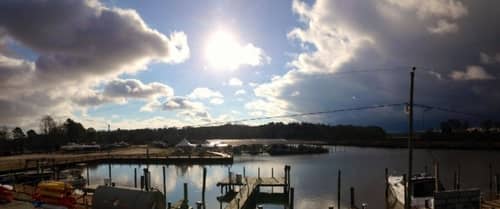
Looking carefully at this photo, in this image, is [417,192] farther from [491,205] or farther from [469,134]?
[469,134]

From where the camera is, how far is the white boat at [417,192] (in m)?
25.5

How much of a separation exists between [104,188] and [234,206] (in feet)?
33.4

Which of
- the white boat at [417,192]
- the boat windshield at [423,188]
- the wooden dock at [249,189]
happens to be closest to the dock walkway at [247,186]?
the wooden dock at [249,189]

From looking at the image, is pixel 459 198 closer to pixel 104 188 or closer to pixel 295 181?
pixel 104 188

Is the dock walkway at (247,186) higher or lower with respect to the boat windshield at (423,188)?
lower

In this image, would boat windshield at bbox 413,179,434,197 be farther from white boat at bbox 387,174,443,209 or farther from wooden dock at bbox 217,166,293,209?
wooden dock at bbox 217,166,293,209

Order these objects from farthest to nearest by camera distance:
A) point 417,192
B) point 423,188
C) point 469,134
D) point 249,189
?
1. point 469,134
2. point 249,189
3. point 423,188
4. point 417,192

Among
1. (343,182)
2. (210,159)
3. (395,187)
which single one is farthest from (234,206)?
(210,159)

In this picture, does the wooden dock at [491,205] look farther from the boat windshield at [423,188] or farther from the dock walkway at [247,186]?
the dock walkway at [247,186]

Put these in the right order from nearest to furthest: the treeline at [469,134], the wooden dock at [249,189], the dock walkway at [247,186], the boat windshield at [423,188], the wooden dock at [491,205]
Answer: the wooden dock at [491,205]
the boat windshield at [423,188]
the dock walkway at [247,186]
the wooden dock at [249,189]
the treeline at [469,134]

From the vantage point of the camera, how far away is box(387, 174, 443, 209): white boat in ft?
83.5

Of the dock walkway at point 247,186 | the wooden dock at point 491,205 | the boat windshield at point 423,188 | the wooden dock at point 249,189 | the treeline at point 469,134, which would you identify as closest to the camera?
the wooden dock at point 491,205

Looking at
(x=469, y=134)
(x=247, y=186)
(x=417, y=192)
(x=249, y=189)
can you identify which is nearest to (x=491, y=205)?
(x=417, y=192)

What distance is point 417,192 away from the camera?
88.1 feet
